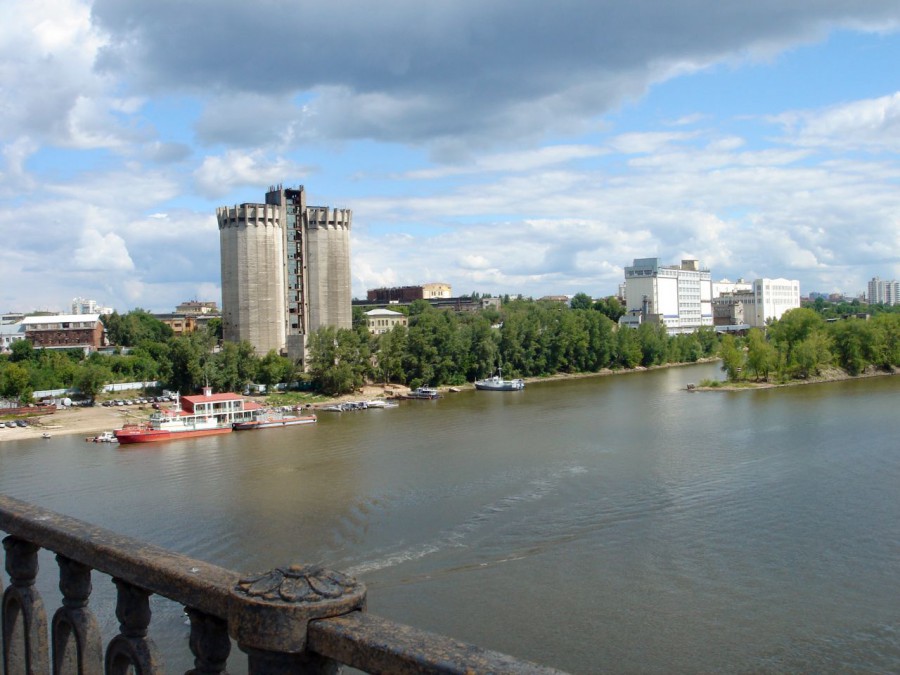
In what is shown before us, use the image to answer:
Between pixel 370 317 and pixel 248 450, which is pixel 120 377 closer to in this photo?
pixel 248 450

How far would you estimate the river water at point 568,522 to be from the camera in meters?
9.45

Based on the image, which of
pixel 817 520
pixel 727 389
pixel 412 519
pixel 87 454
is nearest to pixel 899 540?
pixel 817 520

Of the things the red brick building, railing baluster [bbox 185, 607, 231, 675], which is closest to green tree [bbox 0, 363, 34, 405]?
the red brick building

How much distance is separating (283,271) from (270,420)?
1456 centimetres

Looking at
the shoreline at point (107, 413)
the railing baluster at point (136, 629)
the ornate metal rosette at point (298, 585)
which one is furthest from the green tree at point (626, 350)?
the ornate metal rosette at point (298, 585)

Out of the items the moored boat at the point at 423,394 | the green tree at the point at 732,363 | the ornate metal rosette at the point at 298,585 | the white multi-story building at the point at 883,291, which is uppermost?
the white multi-story building at the point at 883,291

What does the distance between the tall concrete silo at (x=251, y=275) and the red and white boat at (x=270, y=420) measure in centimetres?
1022

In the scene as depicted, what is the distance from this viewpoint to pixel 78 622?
1.83 metres

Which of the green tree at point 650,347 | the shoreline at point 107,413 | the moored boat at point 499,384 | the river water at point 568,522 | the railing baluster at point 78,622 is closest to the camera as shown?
the railing baluster at point 78,622

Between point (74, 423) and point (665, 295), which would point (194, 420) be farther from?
point (665, 295)

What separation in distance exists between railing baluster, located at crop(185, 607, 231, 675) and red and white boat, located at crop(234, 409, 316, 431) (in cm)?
2762

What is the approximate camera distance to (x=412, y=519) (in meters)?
14.6

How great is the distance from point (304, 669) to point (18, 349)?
44750mm

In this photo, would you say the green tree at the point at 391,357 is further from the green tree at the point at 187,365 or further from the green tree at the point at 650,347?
the green tree at the point at 650,347
